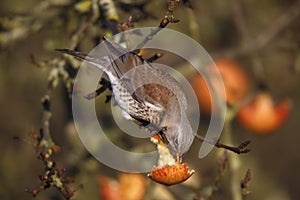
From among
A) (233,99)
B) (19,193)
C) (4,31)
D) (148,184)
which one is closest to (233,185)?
(148,184)

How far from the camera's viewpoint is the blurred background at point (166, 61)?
297cm

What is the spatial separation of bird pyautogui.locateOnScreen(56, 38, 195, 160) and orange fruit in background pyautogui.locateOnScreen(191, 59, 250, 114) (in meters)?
1.23

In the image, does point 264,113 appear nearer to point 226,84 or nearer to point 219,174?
point 226,84

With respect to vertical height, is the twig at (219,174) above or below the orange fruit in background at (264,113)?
above

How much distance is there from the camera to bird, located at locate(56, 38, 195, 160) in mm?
2207

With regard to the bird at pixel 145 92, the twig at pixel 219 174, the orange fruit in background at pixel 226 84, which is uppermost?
the bird at pixel 145 92

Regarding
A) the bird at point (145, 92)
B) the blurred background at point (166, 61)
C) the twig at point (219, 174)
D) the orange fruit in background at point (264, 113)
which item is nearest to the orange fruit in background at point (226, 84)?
the blurred background at point (166, 61)

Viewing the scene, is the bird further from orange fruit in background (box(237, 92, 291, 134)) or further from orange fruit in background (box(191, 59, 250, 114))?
orange fruit in background (box(237, 92, 291, 134))

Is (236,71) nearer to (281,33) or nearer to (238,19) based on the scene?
(281,33)

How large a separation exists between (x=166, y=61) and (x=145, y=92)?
274cm

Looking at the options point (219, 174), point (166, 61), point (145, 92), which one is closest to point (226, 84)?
point (166, 61)

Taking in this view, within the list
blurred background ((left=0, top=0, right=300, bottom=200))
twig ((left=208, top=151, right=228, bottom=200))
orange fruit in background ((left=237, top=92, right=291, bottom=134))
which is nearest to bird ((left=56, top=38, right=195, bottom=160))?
blurred background ((left=0, top=0, right=300, bottom=200))

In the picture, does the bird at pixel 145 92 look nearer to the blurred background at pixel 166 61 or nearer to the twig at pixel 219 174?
the blurred background at pixel 166 61

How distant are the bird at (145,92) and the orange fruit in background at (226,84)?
4.03ft
